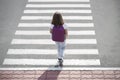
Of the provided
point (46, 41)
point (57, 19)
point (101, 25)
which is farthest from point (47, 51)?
point (101, 25)

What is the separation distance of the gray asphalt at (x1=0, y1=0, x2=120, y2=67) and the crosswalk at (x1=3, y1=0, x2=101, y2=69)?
0.17m

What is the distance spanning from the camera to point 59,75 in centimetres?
1013

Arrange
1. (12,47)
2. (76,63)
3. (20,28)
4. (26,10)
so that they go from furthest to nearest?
(26,10), (20,28), (12,47), (76,63)

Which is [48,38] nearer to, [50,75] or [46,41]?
[46,41]

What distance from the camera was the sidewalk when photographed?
9.98 m

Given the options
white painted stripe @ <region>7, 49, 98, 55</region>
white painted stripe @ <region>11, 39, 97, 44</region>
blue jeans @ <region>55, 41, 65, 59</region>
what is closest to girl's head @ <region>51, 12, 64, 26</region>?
blue jeans @ <region>55, 41, 65, 59</region>

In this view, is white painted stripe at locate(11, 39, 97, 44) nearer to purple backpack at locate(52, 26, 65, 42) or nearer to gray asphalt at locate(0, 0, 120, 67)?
gray asphalt at locate(0, 0, 120, 67)

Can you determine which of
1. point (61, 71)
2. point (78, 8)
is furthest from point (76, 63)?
point (78, 8)

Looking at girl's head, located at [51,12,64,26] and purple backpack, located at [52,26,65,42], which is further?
purple backpack, located at [52,26,65,42]

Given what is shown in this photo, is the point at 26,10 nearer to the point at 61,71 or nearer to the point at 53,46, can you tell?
the point at 53,46

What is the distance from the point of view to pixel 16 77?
10086mm

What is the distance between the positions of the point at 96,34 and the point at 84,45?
0.96 metres

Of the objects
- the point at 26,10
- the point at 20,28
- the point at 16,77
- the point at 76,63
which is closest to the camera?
the point at 16,77

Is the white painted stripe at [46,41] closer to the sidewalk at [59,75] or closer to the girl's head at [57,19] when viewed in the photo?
the sidewalk at [59,75]
